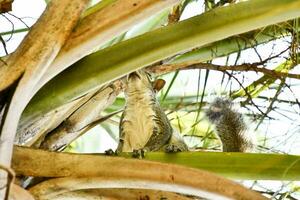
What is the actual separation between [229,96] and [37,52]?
17.1 inches

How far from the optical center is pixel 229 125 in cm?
91

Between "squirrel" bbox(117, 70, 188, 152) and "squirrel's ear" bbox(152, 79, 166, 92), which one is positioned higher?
"squirrel's ear" bbox(152, 79, 166, 92)

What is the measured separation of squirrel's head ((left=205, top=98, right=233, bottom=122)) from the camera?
889mm

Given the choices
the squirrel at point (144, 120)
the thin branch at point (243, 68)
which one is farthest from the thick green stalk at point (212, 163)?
the squirrel at point (144, 120)

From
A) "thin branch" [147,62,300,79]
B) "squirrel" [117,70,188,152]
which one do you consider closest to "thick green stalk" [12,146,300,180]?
"thin branch" [147,62,300,79]

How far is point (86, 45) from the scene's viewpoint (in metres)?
0.49

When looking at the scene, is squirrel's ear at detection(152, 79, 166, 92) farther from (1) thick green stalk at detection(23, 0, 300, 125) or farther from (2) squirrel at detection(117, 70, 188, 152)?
(1) thick green stalk at detection(23, 0, 300, 125)

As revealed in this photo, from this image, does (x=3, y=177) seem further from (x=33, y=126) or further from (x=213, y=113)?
(x=213, y=113)

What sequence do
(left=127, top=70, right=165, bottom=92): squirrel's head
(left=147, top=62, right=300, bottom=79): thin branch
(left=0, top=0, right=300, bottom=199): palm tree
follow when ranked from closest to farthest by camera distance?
(left=0, top=0, right=300, bottom=199): palm tree < (left=147, top=62, right=300, bottom=79): thin branch < (left=127, top=70, right=165, bottom=92): squirrel's head

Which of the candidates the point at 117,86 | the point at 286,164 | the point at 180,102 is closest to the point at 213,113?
the point at 180,102

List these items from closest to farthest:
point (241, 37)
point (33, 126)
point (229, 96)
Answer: point (33, 126)
point (241, 37)
point (229, 96)

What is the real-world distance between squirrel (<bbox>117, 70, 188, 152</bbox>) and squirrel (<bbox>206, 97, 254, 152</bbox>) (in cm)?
7

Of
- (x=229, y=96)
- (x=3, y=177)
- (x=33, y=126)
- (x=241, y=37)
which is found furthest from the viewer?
(x=229, y=96)

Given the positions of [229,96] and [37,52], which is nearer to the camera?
[37,52]
